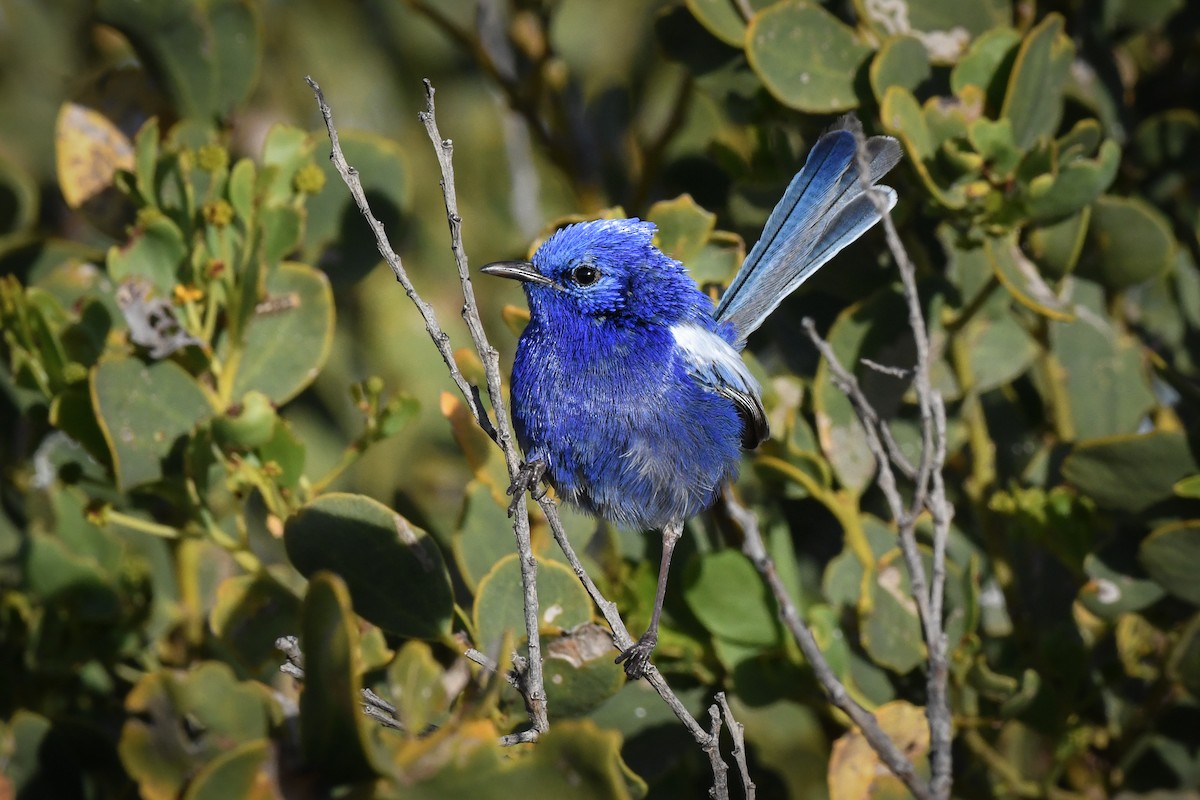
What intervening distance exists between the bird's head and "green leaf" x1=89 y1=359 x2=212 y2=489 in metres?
0.68

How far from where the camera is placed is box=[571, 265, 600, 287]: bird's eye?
2.63m

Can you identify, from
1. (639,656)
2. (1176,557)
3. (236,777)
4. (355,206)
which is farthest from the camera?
(355,206)

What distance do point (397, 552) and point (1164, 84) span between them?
2567 millimetres

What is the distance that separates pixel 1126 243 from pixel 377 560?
1826 millimetres

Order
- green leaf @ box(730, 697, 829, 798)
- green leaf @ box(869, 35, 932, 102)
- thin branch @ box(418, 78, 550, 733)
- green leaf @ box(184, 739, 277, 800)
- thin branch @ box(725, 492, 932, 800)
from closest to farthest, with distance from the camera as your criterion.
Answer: green leaf @ box(184, 739, 277, 800) < thin branch @ box(725, 492, 932, 800) < thin branch @ box(418, 78, 550, 733) < green leaf @ box(869, 35, 932, 102) < green leaf @ box(730, 697, 829, 798)

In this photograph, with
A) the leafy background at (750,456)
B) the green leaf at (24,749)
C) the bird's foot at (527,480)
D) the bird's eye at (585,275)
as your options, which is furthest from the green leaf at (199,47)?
the green leaf at (24,749)

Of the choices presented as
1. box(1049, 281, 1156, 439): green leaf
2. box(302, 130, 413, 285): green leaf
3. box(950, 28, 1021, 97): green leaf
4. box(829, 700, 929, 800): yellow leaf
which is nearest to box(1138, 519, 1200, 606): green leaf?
box(1049, 281, 1156, 439): green leaf

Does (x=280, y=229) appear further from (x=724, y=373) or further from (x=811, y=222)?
(x=811, y=222)

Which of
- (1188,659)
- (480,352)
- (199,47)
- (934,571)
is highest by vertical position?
(199,47)

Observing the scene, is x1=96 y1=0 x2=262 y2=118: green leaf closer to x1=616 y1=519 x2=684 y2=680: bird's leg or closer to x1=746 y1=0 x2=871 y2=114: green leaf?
x1=746 y1=0 x2=871 y2=114: green leaf

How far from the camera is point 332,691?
1.42 metres

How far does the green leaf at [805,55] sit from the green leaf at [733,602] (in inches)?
39.1

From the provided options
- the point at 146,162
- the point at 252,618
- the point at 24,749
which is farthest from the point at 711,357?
the point at 24,749

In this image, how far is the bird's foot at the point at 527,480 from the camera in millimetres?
2137
